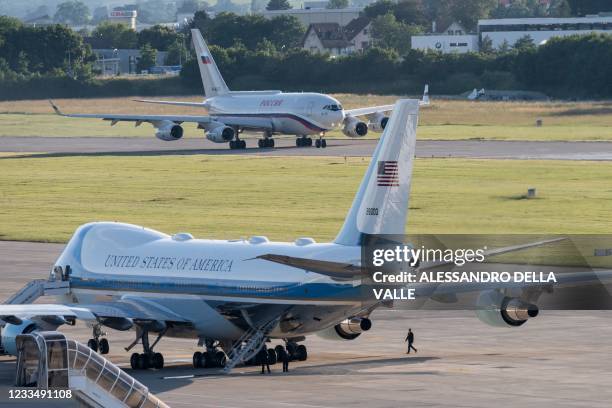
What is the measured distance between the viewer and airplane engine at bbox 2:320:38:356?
44.4m

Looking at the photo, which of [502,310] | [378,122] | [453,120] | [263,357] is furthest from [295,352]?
[453,120]

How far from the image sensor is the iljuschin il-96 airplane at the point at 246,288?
140ft

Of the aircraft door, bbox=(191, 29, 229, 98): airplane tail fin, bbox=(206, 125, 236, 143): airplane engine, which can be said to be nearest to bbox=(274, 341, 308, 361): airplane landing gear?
the aircraft door

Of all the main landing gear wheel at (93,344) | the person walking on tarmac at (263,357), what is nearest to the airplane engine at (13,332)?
the main landing gear wheel at (93,344)

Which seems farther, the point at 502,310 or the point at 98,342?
the point at 98,342

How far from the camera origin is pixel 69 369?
99.6 feet

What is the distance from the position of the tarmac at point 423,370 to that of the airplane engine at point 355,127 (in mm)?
87540

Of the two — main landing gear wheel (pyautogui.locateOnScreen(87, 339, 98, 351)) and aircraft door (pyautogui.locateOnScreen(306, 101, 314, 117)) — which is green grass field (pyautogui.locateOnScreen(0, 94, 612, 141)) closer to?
aircraft door (pyautogui.locateOnScreen(306, 101, 314, 117))

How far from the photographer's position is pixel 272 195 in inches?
3898

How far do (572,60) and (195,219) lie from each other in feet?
362

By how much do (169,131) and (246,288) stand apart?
96.1 metres

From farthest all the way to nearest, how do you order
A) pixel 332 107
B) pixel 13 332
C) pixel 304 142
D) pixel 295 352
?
pixel 304 142, pixel 332 107, pixel 295 352, pixel 13 332

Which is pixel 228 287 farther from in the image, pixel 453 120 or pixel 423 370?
pixel 453 120

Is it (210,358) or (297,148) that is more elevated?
(210,358)
